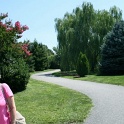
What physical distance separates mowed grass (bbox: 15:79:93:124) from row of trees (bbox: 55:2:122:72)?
22299 mm

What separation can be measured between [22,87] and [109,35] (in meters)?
18.0

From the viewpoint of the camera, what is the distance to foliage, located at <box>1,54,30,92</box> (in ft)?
51.4

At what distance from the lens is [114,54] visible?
31.7m

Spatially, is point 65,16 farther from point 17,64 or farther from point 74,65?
point 17,64

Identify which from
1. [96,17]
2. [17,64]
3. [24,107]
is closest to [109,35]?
[96,17]

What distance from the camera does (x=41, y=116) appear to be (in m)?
9.41

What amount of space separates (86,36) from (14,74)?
22.2 metres

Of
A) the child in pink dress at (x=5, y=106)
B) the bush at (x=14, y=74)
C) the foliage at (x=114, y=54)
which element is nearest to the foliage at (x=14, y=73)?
the bush at (x=14, y=74)

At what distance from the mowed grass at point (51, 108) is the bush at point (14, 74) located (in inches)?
34.6

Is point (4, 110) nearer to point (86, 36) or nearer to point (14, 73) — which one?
point (14, 73)

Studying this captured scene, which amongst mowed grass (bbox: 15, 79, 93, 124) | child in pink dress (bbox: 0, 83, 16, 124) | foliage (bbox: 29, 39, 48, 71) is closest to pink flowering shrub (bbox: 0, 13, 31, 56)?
mowed grass (bbox: 15, 79, 93, 124)

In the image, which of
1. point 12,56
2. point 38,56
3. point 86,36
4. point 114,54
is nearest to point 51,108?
point 12,56

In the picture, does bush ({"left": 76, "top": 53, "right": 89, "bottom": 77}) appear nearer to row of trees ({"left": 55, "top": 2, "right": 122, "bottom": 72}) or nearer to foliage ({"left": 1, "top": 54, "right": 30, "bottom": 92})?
row of trees ({"left": 55, "top": 2, "right": 122, "bottom": 72})

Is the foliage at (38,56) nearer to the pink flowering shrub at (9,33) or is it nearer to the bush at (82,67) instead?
the bush at (82,67)
